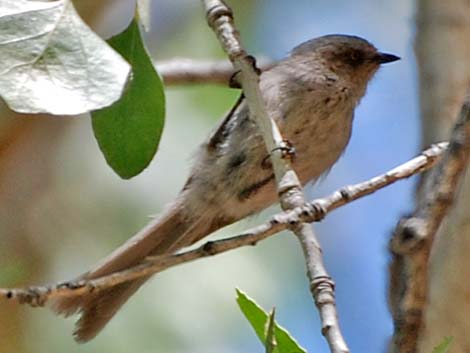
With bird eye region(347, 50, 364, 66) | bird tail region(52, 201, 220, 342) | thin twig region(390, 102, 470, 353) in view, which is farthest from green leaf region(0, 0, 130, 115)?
bird eye region(347, 50, 364, 66)

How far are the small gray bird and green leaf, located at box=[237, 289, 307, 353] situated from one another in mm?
744

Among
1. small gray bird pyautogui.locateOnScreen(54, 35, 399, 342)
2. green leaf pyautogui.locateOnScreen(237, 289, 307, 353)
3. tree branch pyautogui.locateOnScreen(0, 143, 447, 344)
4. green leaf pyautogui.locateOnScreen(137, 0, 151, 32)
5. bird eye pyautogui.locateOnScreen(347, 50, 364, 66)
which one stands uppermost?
bird eye pyautogui.locateOnScreen(347, 50, 364, 66)

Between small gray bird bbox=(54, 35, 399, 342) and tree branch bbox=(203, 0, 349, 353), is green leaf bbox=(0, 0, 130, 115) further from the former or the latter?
small gray bird bbox=(54, 35, 399, 342)

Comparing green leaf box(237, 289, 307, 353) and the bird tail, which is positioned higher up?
the bird tail

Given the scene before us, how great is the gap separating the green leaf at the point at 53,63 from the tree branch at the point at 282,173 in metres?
0.32

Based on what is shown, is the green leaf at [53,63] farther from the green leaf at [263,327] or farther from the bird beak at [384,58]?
the bird beak at [384,58]

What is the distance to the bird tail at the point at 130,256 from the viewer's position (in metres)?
2.18

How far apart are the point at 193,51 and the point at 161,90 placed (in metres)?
2.26

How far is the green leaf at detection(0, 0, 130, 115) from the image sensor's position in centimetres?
132

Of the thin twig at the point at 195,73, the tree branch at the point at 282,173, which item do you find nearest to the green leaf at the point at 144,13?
the tree branch at the point at 282,173

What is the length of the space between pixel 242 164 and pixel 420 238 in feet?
2.55

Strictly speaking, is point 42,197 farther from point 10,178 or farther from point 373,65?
point 373,65

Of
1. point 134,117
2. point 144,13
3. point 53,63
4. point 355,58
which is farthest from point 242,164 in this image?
point 53,63

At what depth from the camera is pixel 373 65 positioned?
268 cm
